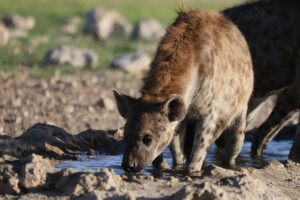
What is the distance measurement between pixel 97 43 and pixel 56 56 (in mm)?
3649

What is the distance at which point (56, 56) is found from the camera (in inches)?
396

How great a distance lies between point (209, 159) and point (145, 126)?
170 cm

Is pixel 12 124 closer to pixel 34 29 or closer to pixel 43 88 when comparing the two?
pixel 43 88

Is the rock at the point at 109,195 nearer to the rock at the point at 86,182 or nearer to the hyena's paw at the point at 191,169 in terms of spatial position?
the rock at the point at 86,182

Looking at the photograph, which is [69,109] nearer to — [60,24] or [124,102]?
[124,102]

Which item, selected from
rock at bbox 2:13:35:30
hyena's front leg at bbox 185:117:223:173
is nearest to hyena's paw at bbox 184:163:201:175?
hyena's front leg at bbox 185:117:223:173

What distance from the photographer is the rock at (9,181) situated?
12.3 feet

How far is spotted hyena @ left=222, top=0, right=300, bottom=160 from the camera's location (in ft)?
19.7

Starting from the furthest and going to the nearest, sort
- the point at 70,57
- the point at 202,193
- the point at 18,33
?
the point at 18,33 < the point at 70,57 < the point at 202,193

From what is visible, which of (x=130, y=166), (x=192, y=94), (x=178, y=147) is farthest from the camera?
(x=178, y=147)

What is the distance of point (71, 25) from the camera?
50.4 feet

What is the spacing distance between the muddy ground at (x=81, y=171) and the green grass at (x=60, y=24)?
133 cm

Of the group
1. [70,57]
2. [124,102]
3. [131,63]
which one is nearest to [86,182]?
[124,102]

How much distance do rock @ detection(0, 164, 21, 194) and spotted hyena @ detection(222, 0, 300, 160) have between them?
2947 mm
